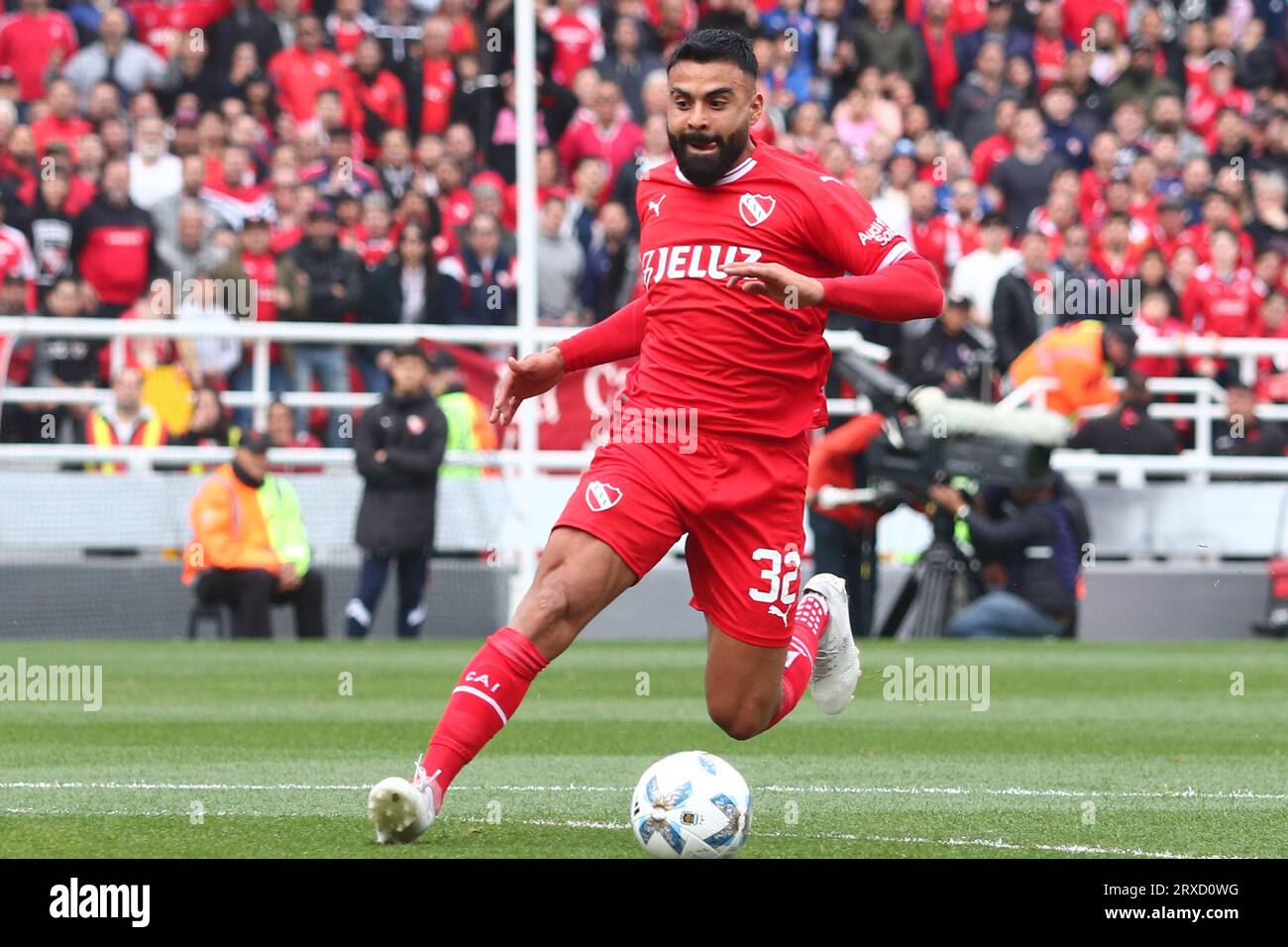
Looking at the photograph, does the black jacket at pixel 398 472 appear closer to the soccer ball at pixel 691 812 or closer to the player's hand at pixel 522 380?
the player's hand at pixel 522 380

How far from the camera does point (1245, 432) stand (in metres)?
18.9

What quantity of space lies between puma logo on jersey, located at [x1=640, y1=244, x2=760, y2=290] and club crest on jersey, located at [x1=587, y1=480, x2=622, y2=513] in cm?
74

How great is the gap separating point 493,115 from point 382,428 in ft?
18.0

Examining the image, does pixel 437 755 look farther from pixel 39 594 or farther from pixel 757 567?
pixel 39 594

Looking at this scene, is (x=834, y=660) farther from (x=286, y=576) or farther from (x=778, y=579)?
(x=286, y=576)

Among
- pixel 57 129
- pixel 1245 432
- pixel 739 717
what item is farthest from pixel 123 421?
pixel 739 717

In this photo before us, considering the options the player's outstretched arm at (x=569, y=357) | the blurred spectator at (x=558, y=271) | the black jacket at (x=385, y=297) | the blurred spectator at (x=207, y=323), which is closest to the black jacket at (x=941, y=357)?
the blurred spectator at (x=558, y=271)

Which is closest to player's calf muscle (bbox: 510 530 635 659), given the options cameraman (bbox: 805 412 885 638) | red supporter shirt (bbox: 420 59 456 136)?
cameraman (bbox: 805 412 885 638)

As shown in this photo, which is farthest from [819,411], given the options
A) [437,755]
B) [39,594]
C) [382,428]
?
[39,594]

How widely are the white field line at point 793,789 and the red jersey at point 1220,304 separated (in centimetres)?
1204

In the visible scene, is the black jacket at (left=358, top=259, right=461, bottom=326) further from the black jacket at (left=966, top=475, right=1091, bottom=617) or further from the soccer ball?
the soccer ball

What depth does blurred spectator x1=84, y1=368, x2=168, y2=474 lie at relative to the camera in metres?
17.3

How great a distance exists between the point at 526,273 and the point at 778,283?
11.0 metres
